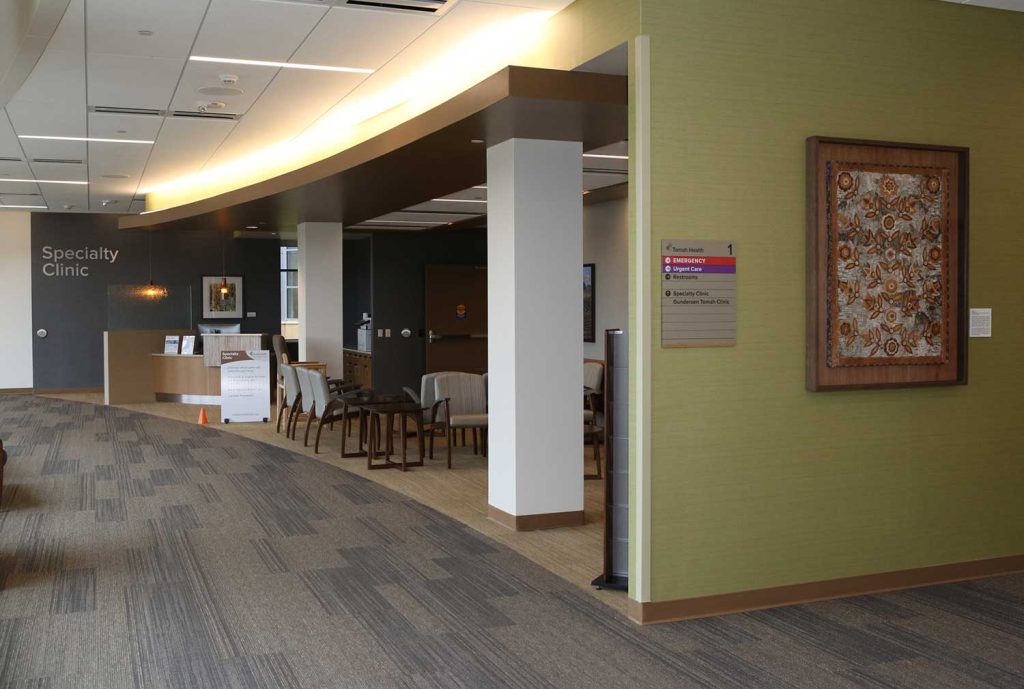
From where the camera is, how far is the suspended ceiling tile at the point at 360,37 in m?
5.77

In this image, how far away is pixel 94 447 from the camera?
1066 centimetres

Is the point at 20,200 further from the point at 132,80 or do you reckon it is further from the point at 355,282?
the point at 132,80

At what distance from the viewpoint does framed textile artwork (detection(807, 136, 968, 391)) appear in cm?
498

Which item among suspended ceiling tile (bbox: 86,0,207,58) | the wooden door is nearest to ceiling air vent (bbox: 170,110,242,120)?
suspended ceiling tile (bbox: 86,0,207,58)

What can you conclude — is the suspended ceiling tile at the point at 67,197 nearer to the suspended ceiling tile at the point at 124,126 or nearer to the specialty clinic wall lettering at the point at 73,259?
the specialty clinic wall lettering at the point at 73,259

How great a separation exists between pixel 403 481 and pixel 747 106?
496cm

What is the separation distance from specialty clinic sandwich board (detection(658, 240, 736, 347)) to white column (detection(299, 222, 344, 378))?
906 cm

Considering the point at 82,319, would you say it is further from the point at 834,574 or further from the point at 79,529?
the point at 834,574

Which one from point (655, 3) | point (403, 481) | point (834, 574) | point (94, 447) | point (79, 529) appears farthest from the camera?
point (94, 447)

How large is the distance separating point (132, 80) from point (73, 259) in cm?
1103

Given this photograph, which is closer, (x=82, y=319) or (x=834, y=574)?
(x=834, y=574)

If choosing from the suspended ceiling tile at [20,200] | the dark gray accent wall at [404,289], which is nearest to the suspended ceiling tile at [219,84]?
the suspended ceiling tile at [20,200]

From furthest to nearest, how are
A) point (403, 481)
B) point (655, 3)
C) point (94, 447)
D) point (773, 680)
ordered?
point (94, 447)
point (403, 481)
point (655, 3)
point (773, 680)

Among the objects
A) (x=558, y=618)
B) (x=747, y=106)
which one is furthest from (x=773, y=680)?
(x=747, y=106)
